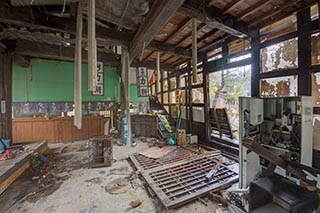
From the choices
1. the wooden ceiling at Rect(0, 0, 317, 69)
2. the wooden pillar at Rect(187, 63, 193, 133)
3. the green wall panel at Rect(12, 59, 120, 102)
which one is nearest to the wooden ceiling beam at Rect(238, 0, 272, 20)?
the wooden ceiling at Rect(0, 0, 317, 69)

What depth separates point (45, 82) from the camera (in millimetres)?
6734

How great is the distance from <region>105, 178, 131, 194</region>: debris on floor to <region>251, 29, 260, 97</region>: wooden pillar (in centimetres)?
359

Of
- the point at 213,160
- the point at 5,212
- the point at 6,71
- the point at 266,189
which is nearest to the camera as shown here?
the point at 266,189

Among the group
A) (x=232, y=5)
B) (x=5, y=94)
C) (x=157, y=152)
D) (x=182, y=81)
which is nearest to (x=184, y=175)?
(x=157, y=152)

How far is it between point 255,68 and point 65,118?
6799 millimetres

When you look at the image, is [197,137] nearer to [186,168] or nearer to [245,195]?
[186,168]

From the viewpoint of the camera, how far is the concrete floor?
2.42 metres

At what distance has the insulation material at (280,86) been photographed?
3132 millimetres

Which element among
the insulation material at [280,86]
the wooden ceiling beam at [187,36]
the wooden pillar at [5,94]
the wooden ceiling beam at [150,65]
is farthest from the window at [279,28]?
the wooden pillar at [5,94]

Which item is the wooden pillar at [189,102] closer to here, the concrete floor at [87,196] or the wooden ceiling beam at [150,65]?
the wooden ceiling beam at [150,65]

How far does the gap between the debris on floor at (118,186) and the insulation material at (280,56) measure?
3.97 metres

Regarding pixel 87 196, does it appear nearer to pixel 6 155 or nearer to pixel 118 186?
pixel 118 186

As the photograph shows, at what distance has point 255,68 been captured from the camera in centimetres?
382

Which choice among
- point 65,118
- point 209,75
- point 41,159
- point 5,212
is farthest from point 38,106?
point 209,75
